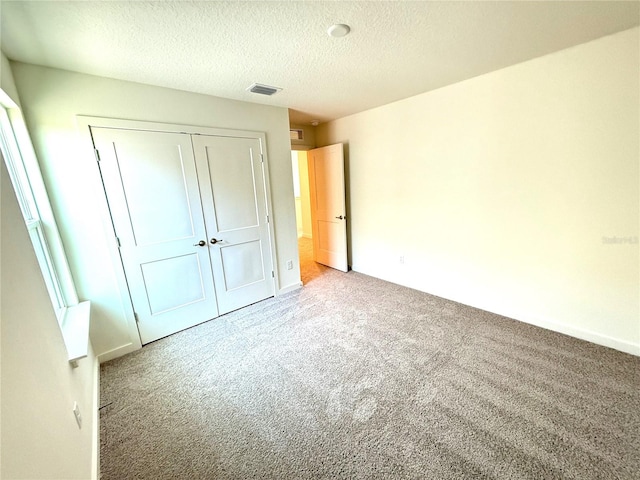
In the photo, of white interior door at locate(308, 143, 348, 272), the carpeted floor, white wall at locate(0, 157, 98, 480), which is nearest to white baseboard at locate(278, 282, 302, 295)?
the carpeted floor

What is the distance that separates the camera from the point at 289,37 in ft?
5.57

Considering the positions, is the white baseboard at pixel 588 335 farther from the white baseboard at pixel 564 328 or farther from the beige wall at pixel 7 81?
the beige wall at pixel 7 81

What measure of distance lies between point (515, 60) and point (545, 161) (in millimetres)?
887

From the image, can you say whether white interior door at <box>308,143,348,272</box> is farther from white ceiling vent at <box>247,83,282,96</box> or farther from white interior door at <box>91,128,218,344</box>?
white interior door at <box>91,128,218,344</box>

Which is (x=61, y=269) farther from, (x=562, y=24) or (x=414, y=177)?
(x=562, y=24)

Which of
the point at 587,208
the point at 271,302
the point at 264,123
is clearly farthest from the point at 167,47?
the point at 587,208

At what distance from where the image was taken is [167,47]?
1.75m

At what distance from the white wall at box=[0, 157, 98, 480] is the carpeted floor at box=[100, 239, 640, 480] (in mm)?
474

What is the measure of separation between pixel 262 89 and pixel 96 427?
2.91 metres

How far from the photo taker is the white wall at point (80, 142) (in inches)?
75.8

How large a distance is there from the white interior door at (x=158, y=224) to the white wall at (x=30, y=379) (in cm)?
115

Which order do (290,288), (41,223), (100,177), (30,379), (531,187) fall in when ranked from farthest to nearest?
1. (290,288)
2. (531,187)
3. (100,177)
4. (41,223)
5. (30,379)

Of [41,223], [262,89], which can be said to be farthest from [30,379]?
[262,89]

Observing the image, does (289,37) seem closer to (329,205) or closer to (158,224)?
(158,224)
